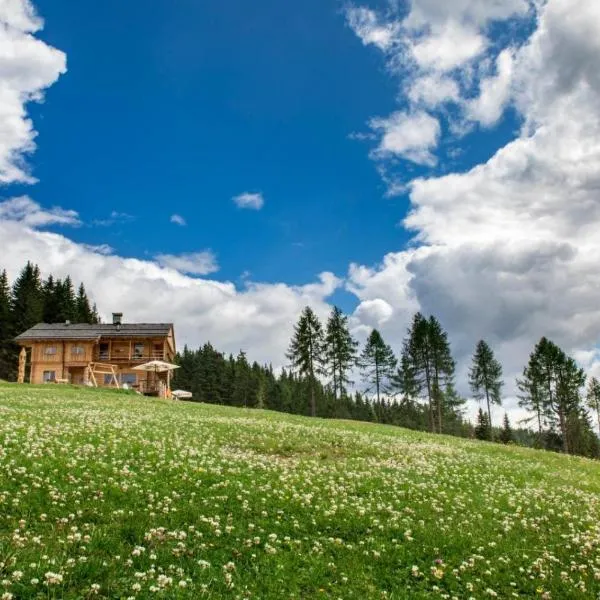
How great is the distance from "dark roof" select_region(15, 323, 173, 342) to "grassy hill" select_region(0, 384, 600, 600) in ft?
175

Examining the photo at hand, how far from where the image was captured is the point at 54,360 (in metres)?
69.1

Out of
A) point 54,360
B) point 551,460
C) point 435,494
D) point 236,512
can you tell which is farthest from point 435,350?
point 236,512

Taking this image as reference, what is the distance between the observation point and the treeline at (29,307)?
83500 mm

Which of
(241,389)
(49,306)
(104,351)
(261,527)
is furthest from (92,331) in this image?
(261,527)

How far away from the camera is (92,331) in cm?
7106

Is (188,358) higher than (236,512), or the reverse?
(188,358)

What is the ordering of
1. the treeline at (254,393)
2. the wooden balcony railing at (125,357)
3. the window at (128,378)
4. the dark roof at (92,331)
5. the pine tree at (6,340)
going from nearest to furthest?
the dark roof at (92,331) < the window at (128,378) < the wooden balcony railing at (125,357) < the pine tree at (6,340) < the treeline at (254,393)

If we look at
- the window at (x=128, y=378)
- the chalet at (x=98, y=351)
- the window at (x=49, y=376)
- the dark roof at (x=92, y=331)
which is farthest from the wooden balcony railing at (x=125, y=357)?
the window at (x=49, y=376)

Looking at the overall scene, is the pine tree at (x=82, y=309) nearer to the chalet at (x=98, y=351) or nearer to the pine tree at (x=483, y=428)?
the chalet at (x=98, y=351)

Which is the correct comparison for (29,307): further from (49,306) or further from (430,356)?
(430,356)

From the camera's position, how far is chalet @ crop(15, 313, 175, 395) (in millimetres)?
68688

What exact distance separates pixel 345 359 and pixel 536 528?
6805 cm

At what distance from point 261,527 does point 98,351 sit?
65858mm

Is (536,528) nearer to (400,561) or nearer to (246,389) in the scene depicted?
(400,561)
